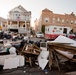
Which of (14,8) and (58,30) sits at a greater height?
(14,8)

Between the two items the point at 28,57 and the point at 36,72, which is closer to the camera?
the point at 36,72

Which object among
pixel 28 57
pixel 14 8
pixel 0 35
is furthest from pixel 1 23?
pixel 28 57

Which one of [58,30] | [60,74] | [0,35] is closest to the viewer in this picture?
[60,74]

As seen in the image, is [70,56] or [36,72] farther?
[70,56]

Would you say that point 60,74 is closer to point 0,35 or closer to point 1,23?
point 0,35

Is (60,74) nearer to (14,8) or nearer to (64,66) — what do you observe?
(64,66)

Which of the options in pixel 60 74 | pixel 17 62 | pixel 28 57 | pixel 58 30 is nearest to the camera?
pixel 60 74

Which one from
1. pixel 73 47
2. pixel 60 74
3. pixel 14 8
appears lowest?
pixel 60 74

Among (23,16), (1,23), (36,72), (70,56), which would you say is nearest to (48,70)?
(36,72)

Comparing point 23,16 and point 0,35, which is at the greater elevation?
point 23,16

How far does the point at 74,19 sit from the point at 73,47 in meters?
29.1

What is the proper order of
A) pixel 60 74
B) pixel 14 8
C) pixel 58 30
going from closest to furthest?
1. pixel 60 74
2. pixel 58 30
3. pixel 14 8

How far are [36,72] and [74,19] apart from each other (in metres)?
30.1

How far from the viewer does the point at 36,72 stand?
496cm
